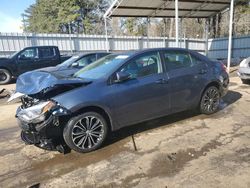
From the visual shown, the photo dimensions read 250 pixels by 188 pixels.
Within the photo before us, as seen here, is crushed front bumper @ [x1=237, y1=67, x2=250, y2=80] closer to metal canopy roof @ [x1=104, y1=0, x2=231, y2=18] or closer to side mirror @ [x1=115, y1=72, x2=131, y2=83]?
side mirror @ [x1=115, y1=72, x2=131, y2=83]

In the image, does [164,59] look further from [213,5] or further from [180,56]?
[213,5]

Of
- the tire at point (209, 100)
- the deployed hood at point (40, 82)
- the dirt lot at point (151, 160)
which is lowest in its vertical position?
the dirt lot at point (151, 160)

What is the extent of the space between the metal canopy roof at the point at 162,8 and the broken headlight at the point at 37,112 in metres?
10.3

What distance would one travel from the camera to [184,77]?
499 cm

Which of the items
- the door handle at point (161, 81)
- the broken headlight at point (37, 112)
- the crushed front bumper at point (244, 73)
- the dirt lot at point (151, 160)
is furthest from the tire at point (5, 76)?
the crushed front bumper at point (244, 73)

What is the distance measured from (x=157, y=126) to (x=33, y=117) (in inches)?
A: 96.5

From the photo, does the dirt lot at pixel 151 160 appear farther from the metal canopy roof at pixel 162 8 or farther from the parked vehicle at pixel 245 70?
the metal canopy roof at pixel 162 8

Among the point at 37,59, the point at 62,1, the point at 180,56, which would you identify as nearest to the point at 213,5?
the point at 37,59

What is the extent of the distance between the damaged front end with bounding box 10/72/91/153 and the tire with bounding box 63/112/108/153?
0.41 ft

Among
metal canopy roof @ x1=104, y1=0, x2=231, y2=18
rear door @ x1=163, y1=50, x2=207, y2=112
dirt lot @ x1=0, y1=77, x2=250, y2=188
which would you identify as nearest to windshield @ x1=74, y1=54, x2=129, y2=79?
rear door @ x1=163, y1=50, x2=207, y2=112

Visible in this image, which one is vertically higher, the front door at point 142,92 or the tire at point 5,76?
the front door at point 142,92

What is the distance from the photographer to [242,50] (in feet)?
61.6

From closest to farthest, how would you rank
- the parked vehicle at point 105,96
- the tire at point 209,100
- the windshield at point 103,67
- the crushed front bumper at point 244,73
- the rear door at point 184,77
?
the parked vehicle at point 105,96, the windshield at point 103,67, the rear door at point 184,77, the tire at point 209,100, the crushed front bumper at point 244,73

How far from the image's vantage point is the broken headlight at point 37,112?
368 cm
